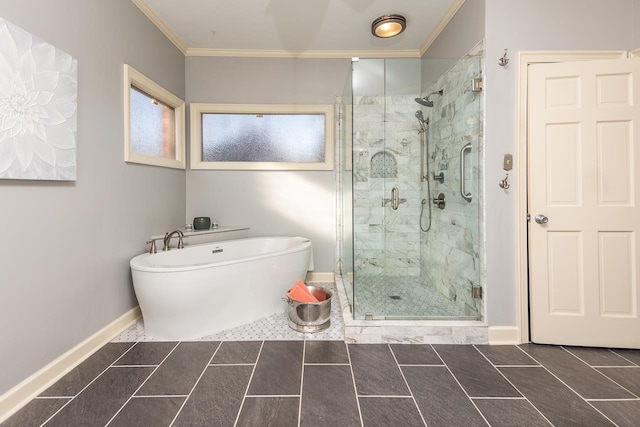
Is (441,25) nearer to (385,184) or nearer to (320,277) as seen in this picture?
(385,184)

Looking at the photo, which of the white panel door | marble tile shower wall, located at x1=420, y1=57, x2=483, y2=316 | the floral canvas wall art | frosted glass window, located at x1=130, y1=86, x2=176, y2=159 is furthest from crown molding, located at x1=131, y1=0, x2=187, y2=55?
the white panel door

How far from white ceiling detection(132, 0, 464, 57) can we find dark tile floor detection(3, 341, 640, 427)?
2752mm

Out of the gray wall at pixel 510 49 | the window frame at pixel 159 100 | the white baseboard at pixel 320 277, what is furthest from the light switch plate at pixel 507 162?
the window frame at pixel 159 100

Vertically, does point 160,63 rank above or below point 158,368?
above

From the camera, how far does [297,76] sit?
347 cm

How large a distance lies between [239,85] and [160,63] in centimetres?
84

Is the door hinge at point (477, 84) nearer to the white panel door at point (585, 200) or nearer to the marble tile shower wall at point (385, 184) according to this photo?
the white panel door at point (585, 200)

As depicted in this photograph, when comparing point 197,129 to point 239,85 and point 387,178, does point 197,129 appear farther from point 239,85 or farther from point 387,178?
point 387,178

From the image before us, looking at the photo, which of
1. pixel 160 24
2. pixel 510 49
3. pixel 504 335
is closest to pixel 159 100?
pixel 160 24

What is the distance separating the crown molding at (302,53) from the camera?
3.36 metres

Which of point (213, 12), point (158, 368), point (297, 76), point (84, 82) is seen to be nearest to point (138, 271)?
point (158, 368)

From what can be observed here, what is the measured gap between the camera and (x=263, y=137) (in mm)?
3553

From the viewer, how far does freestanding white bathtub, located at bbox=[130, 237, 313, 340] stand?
2.04m

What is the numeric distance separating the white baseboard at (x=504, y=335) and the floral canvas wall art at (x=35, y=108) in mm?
2959
